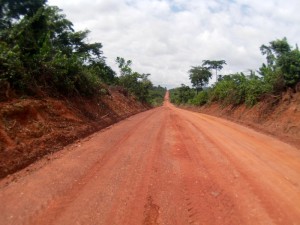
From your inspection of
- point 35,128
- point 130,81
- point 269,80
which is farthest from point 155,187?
point 130,81

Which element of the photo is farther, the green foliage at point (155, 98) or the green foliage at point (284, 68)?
the green foliage at point (155, 98)

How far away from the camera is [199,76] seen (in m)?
55.6

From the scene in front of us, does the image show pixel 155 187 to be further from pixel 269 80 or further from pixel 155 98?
pixel 155 98

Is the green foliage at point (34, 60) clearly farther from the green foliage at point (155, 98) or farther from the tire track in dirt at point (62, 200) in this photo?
the green foliage at point (155, 98)

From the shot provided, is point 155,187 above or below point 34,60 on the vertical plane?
below

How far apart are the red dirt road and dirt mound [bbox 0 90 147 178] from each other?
49 centimetres

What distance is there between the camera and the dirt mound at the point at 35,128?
7.70 metres

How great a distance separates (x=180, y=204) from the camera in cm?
551

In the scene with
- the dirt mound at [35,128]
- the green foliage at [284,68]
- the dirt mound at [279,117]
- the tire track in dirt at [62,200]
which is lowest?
the tire track in dirt at [62,200]

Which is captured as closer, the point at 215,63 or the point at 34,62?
the point at 34,62

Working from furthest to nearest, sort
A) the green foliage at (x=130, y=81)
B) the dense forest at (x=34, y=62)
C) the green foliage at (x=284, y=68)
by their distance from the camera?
the green foliage at (x=130, y=81) < the green foliage at (x=284, y=68) < the dense forest at (x=34, y=62)

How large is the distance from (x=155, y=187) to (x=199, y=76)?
50.6 m

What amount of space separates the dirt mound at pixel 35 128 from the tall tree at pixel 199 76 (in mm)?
42759

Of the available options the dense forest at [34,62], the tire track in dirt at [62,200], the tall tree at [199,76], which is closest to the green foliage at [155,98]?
the tall tree at [199,76]
